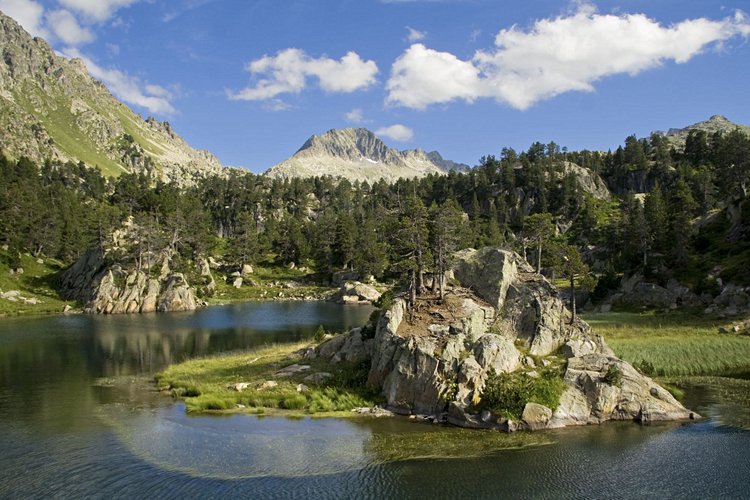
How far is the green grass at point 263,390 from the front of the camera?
44969 millimetres

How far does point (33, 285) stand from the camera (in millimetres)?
136375

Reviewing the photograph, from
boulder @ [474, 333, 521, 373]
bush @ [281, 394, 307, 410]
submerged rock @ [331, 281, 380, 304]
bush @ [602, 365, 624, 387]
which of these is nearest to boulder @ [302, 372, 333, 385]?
bush @ [281, 394, 307, 410]

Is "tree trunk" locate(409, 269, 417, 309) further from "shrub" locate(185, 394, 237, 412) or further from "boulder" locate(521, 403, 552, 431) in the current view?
"shrub" locate(185, 394, 237, 412)

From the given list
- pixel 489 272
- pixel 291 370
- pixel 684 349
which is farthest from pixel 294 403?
pixel 684 349

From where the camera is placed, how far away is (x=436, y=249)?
5969 centimetres

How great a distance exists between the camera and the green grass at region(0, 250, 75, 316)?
121062mm

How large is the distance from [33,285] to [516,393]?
138290 mm

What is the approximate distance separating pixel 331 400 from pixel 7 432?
24.3 metres

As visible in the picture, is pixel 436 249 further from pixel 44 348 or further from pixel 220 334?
pixel 44 348

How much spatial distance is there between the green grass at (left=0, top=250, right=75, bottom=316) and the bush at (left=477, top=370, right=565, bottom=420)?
11619cm

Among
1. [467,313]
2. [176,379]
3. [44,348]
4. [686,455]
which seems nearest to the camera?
[686,455]

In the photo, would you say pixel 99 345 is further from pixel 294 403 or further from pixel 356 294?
pixel 356 294

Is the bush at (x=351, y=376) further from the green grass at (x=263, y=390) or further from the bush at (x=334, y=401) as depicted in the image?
the bush at (x=334, y=401)

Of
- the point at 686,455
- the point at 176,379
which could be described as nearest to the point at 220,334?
the point at 176,379
